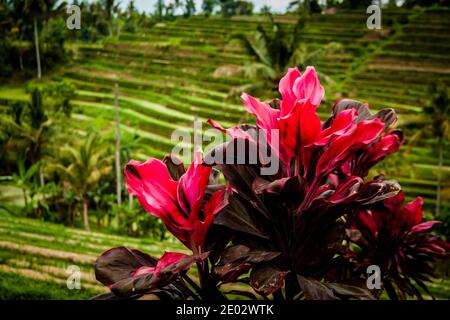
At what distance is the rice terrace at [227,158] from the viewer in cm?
56

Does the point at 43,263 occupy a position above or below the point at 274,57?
below

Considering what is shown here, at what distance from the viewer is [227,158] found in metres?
0.57

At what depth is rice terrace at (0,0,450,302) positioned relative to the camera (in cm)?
56

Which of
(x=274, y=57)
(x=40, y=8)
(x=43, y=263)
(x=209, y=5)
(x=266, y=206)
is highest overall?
(x=209, y=5)

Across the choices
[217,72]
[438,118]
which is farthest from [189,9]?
[438,118]

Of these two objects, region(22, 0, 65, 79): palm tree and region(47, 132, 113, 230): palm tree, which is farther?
region(22, 0, 65, 79): palm tree

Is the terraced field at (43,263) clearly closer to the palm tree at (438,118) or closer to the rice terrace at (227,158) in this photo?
the rice terrace at (227,158)

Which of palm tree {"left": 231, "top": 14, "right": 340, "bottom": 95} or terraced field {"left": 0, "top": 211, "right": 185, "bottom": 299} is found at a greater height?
palm tree {"left": 231, "top": 14, "right": 340, "bottom": 95}

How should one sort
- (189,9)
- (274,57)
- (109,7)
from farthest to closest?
(189,9), (109,7), (274,57)

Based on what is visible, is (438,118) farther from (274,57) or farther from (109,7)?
(109,7)

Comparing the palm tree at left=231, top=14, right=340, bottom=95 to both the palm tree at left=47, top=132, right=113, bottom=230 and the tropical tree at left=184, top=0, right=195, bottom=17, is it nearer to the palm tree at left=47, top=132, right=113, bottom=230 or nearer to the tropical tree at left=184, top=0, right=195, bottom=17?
the palm tree at left=47, top=132, right=113, bottom=230

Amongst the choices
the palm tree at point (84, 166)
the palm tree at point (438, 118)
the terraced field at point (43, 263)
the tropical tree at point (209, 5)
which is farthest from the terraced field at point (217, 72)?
the terraced field at point (43, 263)

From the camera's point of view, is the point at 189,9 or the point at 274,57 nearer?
the point at 274,57

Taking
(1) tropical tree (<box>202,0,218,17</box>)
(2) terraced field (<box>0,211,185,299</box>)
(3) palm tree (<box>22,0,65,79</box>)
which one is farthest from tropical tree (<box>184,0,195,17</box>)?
(2) terraced field (<box>0,211,185,299</box>)
